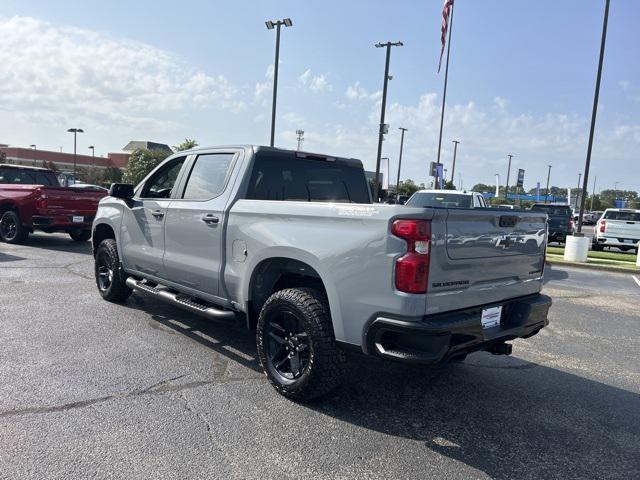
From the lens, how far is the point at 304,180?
4887mm

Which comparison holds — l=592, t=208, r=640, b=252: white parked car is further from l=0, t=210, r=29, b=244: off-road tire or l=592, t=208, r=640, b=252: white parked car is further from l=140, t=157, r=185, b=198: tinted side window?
l=0, t=210, r=29, b=244: off-road tire

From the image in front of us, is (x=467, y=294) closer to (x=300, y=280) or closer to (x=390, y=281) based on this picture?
(x=390, y=281)

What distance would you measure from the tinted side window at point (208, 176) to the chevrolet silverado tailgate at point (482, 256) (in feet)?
7.49

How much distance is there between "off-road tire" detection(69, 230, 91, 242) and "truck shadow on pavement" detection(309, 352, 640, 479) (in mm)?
10725

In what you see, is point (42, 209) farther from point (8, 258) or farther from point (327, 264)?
point (327, 264)

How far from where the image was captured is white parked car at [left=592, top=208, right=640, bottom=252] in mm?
17625

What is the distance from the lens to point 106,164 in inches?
3396

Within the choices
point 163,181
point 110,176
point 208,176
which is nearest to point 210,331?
→ point 208,176

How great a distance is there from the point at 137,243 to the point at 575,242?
12366mm

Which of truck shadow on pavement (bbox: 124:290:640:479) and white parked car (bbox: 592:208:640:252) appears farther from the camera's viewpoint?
white parked car (bbox: 592:208:640:252)

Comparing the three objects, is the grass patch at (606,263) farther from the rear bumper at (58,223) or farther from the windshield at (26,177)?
the windshield at (26,177)

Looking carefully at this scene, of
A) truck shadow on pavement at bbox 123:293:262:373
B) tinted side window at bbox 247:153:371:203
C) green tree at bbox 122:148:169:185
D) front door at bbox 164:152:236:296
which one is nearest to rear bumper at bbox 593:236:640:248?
tinted side window at bbox 247:153:371:203

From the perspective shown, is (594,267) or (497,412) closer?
(497,412)

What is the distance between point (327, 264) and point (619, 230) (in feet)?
59.0
